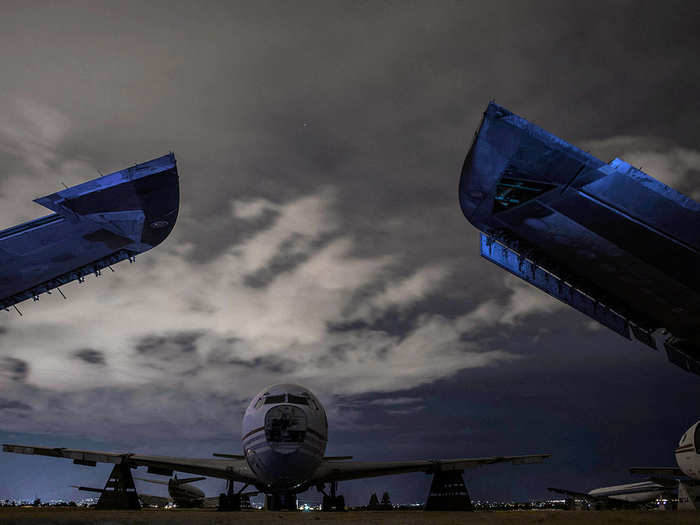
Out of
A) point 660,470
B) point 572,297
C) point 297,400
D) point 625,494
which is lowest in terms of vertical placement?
point 625,494

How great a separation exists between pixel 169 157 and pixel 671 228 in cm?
1913

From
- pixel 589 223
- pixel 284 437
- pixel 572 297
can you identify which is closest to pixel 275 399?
pixel 284 437

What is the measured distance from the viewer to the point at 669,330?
82.0 feet

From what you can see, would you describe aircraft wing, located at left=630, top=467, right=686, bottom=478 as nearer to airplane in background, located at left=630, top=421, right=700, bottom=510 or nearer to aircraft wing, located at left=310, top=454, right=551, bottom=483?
airplane in background, located at left=630, top=421, right=700, bottom=510

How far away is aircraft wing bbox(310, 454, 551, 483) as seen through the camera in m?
24.5

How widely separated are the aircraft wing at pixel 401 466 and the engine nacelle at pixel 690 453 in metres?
7.15

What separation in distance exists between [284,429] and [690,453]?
831 inches

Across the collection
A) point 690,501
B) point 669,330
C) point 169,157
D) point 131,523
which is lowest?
point 690,501

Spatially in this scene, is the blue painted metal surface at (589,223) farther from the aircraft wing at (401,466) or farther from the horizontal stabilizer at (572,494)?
the horizontal stabilizer at (572,494)

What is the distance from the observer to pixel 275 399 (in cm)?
2034

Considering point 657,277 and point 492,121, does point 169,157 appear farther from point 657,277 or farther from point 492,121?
point 657,277

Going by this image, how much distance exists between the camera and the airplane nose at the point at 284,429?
1872 centimetres

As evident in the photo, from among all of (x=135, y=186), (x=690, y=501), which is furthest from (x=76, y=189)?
(x=690, y=501)

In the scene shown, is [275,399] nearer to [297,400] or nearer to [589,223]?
[297,400]
